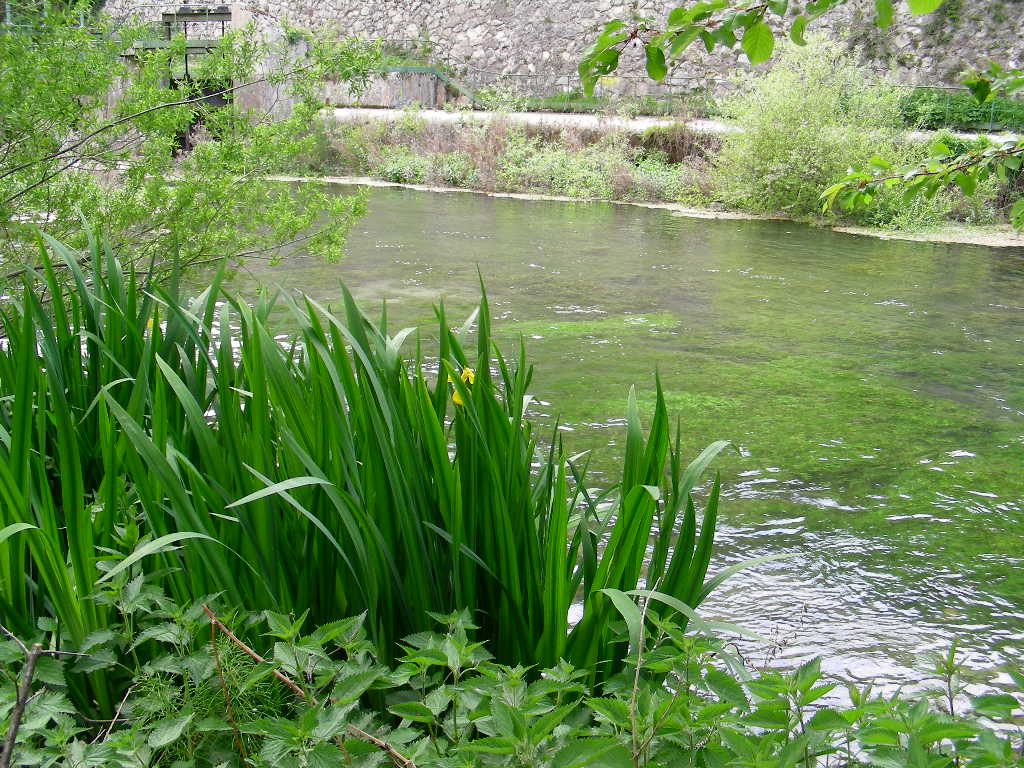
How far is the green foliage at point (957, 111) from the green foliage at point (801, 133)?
71.7 inches

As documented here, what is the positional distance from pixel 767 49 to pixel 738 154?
1217cm

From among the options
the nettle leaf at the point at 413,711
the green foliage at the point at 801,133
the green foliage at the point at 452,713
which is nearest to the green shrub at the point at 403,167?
the green foliage at the point at 801,133

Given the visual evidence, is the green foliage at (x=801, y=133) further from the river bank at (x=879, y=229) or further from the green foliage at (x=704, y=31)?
the green foliage at (x=704, y=31)

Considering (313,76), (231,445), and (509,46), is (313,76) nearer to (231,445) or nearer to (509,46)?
(231,445)

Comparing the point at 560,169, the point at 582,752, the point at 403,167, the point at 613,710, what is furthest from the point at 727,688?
the point at 403,167

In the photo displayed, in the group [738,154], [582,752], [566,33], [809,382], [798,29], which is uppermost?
[566,33]

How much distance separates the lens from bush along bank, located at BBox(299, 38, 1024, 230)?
12.8 m

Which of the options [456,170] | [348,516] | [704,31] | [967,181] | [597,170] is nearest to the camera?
[348,516]

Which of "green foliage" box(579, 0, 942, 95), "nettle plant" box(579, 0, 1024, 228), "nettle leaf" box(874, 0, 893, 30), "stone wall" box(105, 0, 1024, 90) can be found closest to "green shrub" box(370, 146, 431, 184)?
"stone wall" box(105, 0, 1024, 90)

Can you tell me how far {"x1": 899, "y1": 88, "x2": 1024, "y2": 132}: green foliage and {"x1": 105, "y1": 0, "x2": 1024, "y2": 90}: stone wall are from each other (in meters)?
2.55

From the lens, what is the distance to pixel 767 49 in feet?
5.72

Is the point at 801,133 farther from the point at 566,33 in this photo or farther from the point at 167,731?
the point at 167,731

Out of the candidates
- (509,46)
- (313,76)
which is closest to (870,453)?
(313,76)

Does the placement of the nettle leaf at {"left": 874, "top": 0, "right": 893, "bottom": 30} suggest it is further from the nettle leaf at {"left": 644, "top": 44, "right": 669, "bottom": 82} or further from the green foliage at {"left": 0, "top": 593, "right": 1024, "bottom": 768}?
the green foliage at {"left": 0, "top": 593, "right": 1024, "bottom": 768}
